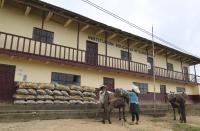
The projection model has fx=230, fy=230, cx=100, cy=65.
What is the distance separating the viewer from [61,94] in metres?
13.9

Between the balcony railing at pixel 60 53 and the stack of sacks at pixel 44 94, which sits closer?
the stack of sacks at pixel 44 94

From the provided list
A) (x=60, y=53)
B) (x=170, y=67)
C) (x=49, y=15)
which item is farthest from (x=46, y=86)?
(x=170, y=67)

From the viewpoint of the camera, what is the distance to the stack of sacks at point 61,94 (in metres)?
13.6

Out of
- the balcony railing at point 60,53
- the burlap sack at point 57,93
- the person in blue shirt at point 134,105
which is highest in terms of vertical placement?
the balcony railing at point 60,53

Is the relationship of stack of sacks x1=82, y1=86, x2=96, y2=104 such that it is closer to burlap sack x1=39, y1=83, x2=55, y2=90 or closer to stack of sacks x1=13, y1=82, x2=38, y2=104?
burlap sack x1=39, y1=83, x2=55, y2=90

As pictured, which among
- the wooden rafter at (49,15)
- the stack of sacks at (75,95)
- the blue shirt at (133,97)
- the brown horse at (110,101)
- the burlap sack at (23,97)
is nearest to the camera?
the brown horse at (110,101)

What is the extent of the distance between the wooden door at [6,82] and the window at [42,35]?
3.01 metres

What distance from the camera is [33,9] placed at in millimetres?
15516

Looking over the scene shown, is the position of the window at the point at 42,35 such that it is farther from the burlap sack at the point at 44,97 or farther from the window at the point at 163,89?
the window at the point at 163,89

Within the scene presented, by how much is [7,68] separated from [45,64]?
8.23ft

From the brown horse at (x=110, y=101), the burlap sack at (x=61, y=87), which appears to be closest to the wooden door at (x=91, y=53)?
the burlap sack at (x=61, y=87)

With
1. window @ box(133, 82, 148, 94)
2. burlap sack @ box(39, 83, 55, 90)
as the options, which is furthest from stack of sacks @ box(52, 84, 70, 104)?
window @ box(133, 82, 148, 94)

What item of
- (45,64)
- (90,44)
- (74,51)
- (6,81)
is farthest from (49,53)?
(90,44)

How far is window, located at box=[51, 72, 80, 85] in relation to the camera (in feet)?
51.7
